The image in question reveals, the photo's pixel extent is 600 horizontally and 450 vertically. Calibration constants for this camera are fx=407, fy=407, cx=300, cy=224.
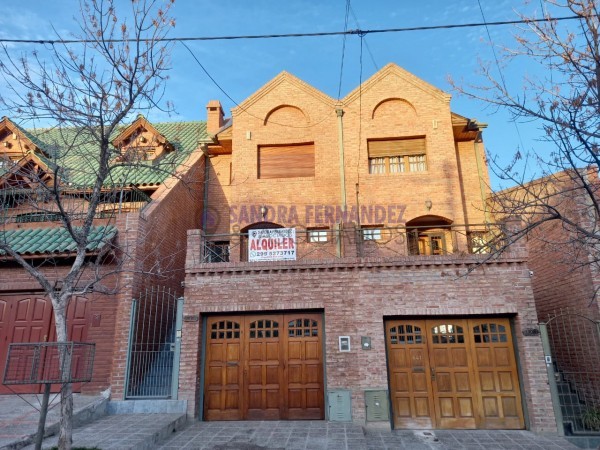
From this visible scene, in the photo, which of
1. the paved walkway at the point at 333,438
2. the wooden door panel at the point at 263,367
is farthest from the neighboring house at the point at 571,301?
the wooden door panel at the point at 263,367

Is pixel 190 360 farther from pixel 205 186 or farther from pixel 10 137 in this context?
pixel 10 137

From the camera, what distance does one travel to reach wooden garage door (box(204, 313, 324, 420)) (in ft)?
30.0

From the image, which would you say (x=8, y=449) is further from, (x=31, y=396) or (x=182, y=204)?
(x=182, y=204)

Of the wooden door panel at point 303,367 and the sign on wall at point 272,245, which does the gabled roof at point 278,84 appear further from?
the wooden door panel at point 303,367

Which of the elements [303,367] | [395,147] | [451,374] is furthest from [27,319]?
[395,147]

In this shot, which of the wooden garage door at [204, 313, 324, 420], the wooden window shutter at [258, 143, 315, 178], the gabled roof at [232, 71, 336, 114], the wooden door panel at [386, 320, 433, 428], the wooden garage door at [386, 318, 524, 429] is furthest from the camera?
the gabled roof at [232, 71, 336, 114]

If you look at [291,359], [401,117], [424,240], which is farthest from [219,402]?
[401,117]

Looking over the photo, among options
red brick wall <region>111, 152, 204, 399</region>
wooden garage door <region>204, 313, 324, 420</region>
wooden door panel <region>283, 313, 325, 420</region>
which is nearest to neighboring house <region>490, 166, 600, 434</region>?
wooden door panel <region>283, 313, 325, 420</region>

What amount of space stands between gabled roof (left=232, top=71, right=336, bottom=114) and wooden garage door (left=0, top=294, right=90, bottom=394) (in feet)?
26.7

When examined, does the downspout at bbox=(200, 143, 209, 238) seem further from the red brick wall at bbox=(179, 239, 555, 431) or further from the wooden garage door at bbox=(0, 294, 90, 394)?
the wooden garage door at bbox=(0, 294, 90, 394)

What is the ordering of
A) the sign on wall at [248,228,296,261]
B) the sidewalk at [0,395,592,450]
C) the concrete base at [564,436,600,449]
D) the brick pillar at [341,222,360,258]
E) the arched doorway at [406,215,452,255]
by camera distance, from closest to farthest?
the sidewalk at [0,395,592,450]
the concrete base at [564,436,600,449]
the sign on wall at [248,228,296,261]
the brick pillar at [341,222,360,258]
the arched doorway at [406,215,452,255]

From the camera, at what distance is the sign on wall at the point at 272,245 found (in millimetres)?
10008

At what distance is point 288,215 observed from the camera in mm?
13148

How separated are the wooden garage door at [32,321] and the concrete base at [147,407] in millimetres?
1849
